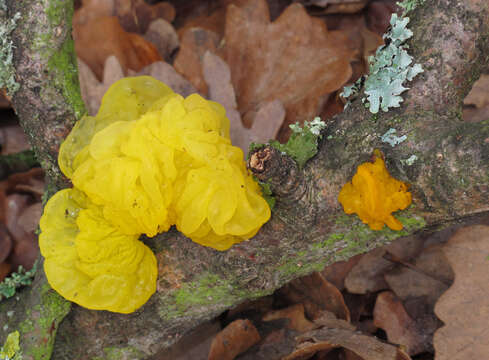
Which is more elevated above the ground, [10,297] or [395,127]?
[395,127]

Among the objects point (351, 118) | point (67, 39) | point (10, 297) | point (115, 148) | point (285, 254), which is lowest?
point (10, 297)

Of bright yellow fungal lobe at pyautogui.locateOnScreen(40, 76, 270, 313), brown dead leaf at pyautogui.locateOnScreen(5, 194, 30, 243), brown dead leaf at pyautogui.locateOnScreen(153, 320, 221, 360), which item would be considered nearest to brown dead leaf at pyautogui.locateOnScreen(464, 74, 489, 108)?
bright yellow fungal lobe at pyautogui.locateOnScreen(40, 76, 270, 313)

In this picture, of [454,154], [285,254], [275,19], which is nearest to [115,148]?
[285,254]

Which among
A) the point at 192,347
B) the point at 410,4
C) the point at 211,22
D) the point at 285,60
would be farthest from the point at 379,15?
the point at 192,347

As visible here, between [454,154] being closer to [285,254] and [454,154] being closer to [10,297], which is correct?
[285,254]

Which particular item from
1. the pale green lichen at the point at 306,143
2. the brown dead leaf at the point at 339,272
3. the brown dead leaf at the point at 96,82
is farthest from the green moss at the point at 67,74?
the brown dead leaf at the point at 339,272

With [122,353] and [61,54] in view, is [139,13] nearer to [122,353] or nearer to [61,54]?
[61,54]
